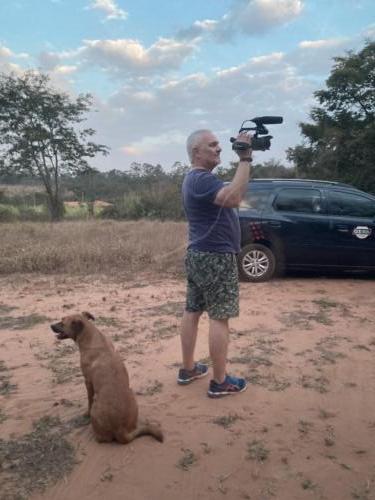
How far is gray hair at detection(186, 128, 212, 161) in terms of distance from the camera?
3.30 m

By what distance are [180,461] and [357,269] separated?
5.50 meters

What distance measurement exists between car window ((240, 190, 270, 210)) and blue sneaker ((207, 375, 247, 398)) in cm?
431

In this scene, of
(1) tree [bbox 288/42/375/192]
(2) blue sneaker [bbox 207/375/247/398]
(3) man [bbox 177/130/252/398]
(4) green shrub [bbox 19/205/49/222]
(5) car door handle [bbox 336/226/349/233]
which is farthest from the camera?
(4) green shrub [bbox 19/205/49/222]

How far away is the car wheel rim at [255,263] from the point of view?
294 inches

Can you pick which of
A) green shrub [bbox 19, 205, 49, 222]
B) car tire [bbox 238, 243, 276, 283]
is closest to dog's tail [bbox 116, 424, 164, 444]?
car tire [bbox 238, 243, 276, 283]

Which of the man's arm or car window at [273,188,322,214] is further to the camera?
car window at [273,188,322,214]

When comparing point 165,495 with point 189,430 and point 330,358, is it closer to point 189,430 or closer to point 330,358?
point 189,430

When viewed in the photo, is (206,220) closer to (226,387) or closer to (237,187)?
(237,187)

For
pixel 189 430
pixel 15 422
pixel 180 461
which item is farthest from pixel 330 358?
pixel 15 422

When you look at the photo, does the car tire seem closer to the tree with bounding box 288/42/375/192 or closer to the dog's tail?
the dog's tail

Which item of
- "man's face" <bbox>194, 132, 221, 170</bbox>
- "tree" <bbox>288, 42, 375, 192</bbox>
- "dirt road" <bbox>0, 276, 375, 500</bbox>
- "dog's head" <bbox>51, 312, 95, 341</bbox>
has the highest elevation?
"tree" <bbox>288, 42, 375, 192</bbox>

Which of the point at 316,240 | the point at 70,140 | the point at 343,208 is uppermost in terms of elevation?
the point at 70,140

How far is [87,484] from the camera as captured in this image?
2.60 metres

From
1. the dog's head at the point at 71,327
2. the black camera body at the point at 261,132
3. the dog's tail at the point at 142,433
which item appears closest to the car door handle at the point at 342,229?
the black camera body at the point at 261,132
